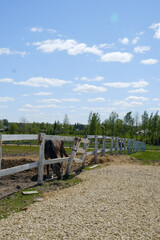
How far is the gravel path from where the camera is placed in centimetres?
414

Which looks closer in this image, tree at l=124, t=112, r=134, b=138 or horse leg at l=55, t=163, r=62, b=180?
horse leg at l=55, t=163, r=62, b=180

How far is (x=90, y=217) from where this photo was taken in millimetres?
4906

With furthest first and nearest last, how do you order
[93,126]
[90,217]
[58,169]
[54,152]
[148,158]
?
[93,126] → [148,158] → [54,152] → [58,169] → [90,217]

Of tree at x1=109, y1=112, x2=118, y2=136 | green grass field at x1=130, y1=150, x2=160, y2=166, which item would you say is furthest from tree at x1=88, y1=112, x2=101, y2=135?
green grass field at x1=130, y1=150, x2=160, y2=166

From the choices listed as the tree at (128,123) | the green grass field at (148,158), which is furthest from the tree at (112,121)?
the green grass field at (148,158)

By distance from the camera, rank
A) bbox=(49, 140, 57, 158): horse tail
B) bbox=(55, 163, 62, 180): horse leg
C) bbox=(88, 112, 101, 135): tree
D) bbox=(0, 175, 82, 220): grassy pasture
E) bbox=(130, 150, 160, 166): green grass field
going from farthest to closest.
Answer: bbox=(88, 112, 101, 135): tree → bbox=(130, 150, 160, 166): green grass field → bbox=(49, 140, 57, 158): horse tail → bbox=(55, 163, 62, 180): horse leg → bbox=(0, 175, 82, 220): grassy pasture

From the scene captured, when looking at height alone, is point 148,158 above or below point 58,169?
below

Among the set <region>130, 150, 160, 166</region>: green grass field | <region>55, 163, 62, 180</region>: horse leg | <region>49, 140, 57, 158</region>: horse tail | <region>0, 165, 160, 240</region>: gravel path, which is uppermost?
<region>49, 140, 57, 158</region>: horse tail

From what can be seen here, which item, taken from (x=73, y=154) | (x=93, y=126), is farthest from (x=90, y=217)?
(x=93, y=126)

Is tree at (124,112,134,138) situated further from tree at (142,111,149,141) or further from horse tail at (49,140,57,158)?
horse tail at (49,140,57,158)

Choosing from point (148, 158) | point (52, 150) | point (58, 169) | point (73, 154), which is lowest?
point (148, 158)

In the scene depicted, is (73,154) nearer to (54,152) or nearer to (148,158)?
(54,152)

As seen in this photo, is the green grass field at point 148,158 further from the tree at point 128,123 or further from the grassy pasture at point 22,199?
the tree at point 128,123

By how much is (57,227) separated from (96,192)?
286 cm
